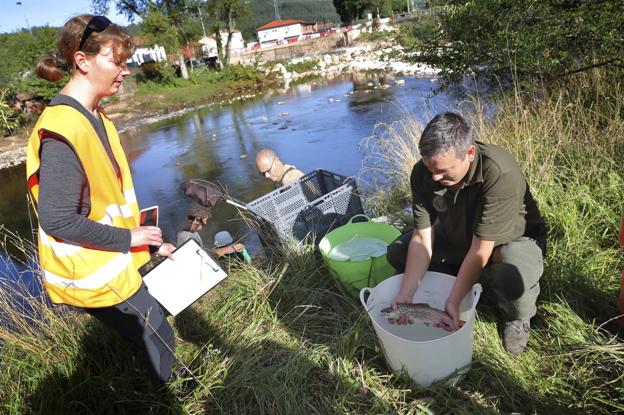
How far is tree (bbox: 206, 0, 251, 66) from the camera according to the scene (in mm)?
26922

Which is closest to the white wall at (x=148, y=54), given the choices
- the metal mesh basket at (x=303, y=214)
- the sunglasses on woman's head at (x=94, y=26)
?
the metal mesh basket at (x=303, y=214)

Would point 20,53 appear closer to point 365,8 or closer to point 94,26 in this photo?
point 94,26

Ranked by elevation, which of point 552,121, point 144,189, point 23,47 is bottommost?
point 144,189

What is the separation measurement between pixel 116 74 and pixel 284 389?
141 cm

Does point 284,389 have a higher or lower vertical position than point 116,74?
lower

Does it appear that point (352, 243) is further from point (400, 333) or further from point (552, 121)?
point (552, 121)

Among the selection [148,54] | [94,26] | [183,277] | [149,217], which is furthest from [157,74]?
[94,26]

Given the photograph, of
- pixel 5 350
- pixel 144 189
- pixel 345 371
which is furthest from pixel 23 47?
pixel 345 371

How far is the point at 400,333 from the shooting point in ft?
6.22

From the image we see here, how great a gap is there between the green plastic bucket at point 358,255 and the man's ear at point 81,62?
1.41 meters

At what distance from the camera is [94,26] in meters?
1.38

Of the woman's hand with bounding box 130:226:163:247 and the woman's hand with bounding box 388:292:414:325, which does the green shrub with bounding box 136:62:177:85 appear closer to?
the woman's hand with bounding box 130:226:163:247

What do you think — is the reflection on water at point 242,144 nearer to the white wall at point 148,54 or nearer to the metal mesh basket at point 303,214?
the metal mesh basket at point 303,214

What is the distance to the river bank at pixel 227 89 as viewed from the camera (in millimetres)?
13500
